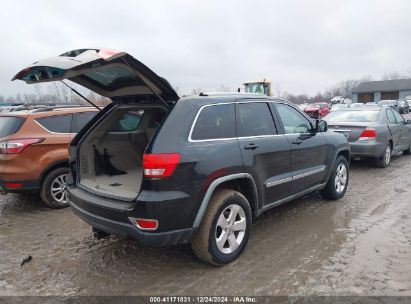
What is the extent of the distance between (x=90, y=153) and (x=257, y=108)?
216 centimetres

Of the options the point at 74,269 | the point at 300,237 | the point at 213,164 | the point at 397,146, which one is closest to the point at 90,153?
the point at 74,269

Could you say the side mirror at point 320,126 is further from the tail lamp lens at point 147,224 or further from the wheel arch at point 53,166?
the wheel arch at point 53,166

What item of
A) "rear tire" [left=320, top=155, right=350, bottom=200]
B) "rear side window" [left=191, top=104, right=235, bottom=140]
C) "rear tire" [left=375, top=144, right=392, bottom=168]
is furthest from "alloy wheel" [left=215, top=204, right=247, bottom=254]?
"rear tire" [left=375, top=144, right=392, bottom=168]

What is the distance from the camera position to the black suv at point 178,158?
3.05 m

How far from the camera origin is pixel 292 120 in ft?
15.6

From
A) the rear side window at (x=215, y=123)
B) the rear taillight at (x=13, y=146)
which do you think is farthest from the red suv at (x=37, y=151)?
the rear side window at (x=215, y=123)

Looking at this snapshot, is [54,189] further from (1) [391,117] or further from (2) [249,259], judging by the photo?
(1) [391,117]

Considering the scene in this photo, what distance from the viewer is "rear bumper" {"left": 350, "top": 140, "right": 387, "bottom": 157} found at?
7781 millimetres

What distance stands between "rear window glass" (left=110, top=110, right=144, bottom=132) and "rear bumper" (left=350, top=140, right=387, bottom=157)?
5522 millimetres

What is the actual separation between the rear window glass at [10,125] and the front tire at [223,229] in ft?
11.8

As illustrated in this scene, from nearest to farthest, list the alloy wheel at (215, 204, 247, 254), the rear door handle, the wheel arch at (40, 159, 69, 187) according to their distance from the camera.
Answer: the alloy wheel at (215, 204, 247, 254) → the rear door handle → the wheel arch at (40, 159, 69, 187)

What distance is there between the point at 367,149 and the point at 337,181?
268 centimetres

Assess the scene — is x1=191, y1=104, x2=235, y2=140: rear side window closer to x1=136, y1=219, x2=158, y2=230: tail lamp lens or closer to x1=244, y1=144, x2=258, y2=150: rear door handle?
x1=244, y1=144, x2=258, y2=150: rear door handle

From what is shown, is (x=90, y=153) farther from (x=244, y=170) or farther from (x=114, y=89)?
(x=244, y=170)
